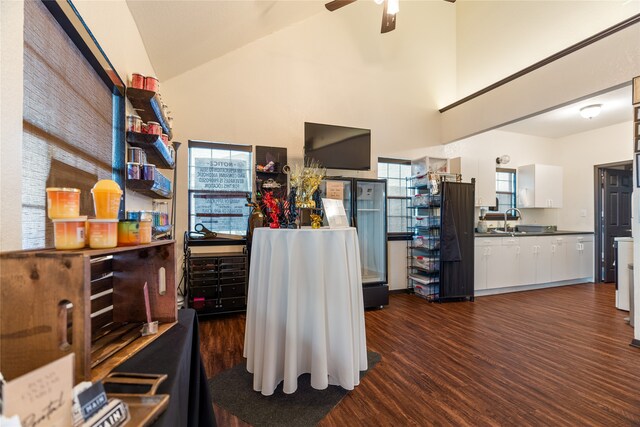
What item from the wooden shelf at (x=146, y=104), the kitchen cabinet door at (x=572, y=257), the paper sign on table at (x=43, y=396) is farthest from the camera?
the kitchen cabinet door at (x=572, y=257)

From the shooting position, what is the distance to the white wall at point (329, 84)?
12.1 ft

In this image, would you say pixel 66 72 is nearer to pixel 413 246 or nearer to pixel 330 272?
pixel 330 272

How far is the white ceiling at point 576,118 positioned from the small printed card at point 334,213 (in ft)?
11.9

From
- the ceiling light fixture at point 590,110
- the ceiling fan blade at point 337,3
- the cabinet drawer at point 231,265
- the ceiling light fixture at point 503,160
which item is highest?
the ceiling fan blade at point 337,3

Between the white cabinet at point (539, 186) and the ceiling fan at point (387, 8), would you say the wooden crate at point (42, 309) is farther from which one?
the white cabinet at point (539, 186)

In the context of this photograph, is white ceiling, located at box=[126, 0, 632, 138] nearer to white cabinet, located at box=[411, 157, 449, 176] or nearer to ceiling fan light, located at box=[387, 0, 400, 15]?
ceiling fan light, located at box=[387, 0, 400, 15]

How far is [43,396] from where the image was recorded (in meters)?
0.47

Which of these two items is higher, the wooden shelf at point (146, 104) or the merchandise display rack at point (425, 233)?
the wooden shelf at point (146, 104)

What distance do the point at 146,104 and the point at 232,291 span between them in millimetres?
2211

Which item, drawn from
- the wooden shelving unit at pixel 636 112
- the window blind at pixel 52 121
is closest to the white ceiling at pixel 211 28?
the wooden shelving unit at pixel 636 112

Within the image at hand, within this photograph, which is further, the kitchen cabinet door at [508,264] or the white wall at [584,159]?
the white wall at [584,159]

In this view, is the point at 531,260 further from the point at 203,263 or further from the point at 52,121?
the point at 52,121

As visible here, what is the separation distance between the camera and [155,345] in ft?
3.18

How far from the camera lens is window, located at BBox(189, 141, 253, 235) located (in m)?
3.72
